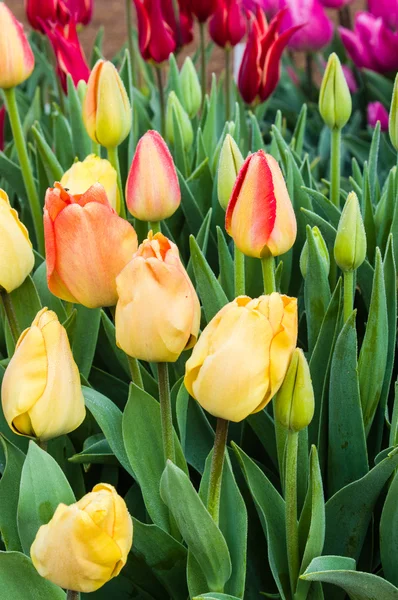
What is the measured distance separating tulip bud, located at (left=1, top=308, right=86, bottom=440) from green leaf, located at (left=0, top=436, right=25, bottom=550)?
0.38ft

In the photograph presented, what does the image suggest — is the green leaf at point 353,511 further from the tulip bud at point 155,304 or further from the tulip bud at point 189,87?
the tulip bud at point 189,87

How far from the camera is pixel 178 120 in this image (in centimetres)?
109

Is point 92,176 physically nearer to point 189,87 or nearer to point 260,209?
point 260,209

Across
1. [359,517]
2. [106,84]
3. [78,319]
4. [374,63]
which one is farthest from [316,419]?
[374,63]

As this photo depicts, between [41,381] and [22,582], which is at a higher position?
[41,381]

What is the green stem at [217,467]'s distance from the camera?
52cm

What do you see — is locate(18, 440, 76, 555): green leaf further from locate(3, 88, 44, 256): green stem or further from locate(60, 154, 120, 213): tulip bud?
locate(3, 88, 44, 256): green stem

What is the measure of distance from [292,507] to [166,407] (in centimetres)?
11

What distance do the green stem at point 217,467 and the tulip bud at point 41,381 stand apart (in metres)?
0.10

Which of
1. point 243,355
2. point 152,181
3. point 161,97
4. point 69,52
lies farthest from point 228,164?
point 161,97

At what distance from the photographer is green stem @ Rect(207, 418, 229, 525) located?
1.69ft

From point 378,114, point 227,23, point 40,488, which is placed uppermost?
point 227,23

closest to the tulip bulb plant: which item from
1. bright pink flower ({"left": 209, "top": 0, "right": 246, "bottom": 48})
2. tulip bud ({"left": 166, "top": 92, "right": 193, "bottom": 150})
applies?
tulip bud ({"left": 166, "top": 92, "right": 193, "bottom": 150})

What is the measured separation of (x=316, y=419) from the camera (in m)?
0.77
